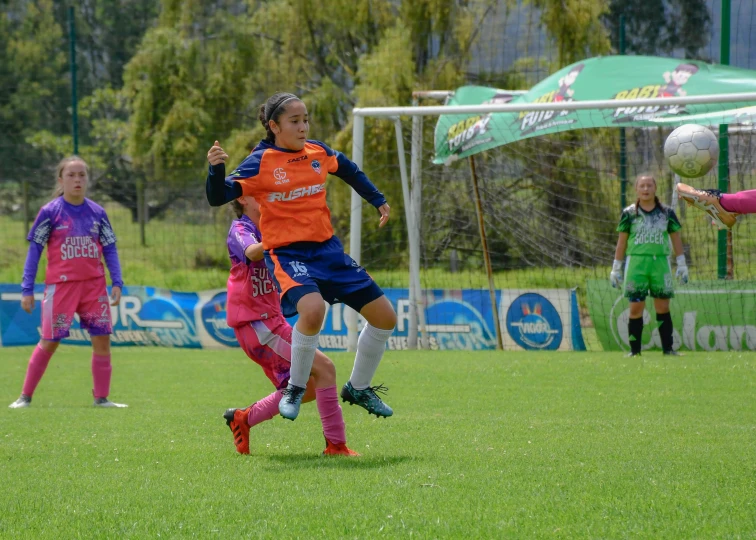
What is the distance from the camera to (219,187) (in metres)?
4.90

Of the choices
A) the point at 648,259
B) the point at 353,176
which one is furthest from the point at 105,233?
the point at 648,259

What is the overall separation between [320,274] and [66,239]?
357 cm

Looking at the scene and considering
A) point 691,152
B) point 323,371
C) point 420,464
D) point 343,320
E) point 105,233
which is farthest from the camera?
point 343,320

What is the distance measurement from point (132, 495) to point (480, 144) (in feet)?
29.0

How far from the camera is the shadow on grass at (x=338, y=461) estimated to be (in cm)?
477

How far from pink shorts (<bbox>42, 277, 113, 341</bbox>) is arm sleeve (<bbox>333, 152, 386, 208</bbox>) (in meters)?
3.21

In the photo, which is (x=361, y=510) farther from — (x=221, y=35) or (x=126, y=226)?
(x=221, y=35)

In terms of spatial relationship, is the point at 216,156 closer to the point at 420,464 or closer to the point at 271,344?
the point at 271,344

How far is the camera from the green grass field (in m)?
3.63

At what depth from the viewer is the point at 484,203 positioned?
14.9 meters

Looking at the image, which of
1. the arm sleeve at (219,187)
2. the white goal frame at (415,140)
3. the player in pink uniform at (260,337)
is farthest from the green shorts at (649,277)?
the arm sleeve at (219,187)

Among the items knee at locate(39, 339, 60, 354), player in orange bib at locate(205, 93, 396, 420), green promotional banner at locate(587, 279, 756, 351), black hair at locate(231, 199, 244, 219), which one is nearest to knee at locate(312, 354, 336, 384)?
player in orange bib at locate(205, 93, 396, 420)

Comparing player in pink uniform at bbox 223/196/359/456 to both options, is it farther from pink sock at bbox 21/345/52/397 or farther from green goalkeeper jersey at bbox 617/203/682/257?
green goalkeeper jersey at bbox 617/203/682/257

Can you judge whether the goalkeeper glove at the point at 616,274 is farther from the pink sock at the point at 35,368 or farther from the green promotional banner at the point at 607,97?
the pink sock at the point at 35,368
